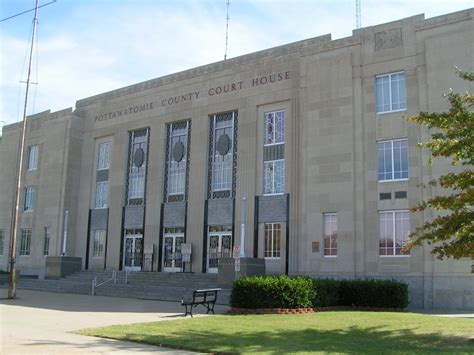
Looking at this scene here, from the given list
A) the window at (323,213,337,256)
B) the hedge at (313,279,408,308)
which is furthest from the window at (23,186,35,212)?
the hedge at (313,279,408,308)

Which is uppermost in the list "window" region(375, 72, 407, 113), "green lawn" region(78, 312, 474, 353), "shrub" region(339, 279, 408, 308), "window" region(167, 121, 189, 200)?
"window" region(375, 72, 407, 113)

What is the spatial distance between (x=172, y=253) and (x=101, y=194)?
8.97m

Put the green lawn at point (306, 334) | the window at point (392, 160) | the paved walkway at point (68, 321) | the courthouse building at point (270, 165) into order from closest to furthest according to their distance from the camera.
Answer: the paved walkway at point (68, 321)
the green lawn at point (306, 334)
the courthouse building at point (270, 165)
the window at point (392, 160)

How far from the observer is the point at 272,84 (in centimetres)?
3334

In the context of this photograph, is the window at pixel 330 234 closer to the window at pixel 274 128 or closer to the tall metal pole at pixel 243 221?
the tall metal pole at pixel 243 221

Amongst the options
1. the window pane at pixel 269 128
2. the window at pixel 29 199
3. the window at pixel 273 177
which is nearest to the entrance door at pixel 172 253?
the window at pixel 273 177

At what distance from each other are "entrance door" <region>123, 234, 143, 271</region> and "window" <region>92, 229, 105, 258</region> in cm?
258

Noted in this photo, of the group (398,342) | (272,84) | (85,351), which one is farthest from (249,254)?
(85,351)

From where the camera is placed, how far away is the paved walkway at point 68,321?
37.9 feet

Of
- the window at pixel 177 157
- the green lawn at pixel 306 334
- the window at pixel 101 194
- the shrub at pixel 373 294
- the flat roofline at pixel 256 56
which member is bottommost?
the green lawn at pixel 306 334

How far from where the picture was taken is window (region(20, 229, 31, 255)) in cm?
4521

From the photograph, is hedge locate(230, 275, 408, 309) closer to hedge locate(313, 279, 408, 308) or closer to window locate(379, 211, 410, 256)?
hedge locate(313, 279, 408, 308)

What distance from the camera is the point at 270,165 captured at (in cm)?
3294

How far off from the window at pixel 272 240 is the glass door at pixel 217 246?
8.84ft
